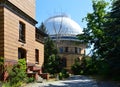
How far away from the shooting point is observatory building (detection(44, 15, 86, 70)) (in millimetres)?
79250

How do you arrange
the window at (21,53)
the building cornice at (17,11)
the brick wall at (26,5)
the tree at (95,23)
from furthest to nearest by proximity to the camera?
1. the tree at (95,23)
2. the window at (21,53)
3. the brick wall at (26,5)
4. the building cornice at (17,11)

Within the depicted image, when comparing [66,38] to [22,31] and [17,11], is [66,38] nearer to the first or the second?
[22,31]

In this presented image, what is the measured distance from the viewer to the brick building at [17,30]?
Result: 24.5 m

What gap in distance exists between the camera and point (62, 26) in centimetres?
8338

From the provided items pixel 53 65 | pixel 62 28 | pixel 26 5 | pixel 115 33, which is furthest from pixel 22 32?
pixel 62 28

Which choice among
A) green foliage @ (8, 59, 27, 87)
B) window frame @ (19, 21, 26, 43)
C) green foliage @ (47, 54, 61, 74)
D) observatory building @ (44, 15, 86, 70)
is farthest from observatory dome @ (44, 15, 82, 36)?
green foliage @ (8, 59, 27, 87)

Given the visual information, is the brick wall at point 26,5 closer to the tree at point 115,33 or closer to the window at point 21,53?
the window at point 21,53

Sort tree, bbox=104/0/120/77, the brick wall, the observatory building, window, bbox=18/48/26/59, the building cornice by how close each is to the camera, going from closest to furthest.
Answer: the building cornice < tree, bbox=104/0/120/77 < the brick wall < window, bbox=18/48/26/59 < the observatory building

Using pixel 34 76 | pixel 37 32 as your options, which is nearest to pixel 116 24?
pixel 34 76

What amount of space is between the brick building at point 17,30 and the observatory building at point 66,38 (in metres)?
44.9

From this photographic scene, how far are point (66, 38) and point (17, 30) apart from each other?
52742 millimetres

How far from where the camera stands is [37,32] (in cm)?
3984

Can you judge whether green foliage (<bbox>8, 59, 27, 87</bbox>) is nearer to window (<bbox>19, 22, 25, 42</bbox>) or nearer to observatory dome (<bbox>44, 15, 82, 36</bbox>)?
window (<bbox>19, 22, 25, 42</bbox>)

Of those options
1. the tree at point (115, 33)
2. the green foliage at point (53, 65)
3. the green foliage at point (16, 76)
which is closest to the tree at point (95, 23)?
the green foliage at point (53, 65)
